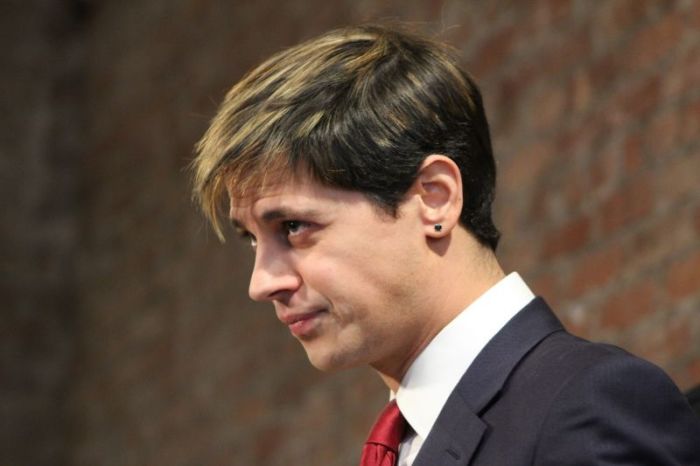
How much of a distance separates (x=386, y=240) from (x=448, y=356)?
153mm

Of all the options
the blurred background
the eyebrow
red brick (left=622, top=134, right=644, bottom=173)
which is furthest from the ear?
red brick (left=622, top=134, right=644, bottom=173)

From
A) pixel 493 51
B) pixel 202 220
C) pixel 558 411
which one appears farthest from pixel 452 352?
pixel 202 220

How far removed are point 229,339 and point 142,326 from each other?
0.50m

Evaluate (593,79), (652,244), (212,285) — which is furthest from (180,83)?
(652,244)

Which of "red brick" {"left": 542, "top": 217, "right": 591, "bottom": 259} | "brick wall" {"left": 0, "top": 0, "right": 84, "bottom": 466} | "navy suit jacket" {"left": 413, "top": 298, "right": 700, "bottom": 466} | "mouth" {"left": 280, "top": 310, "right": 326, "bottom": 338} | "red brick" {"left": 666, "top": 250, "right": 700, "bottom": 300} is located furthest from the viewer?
"brick wall" {"left": 0, "top": 0, "right": 84, "bottom": 466}

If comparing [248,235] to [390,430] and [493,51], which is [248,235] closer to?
[390,430]

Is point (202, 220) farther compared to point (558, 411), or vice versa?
point (202, 220)

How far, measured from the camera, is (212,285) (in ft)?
12.4

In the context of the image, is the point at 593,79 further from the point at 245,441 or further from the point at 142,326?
the point at 142,326

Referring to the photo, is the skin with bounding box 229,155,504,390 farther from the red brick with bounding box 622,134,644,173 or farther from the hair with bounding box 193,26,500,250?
the red brick with bounding box 622,134,644,173

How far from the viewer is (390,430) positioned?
154 centimetres

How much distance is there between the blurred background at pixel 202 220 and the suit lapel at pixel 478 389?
88cm

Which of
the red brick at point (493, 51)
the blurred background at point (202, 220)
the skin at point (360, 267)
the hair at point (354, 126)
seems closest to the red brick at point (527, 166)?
the blurred background at point (202, 220)

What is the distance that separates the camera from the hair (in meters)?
1.52
